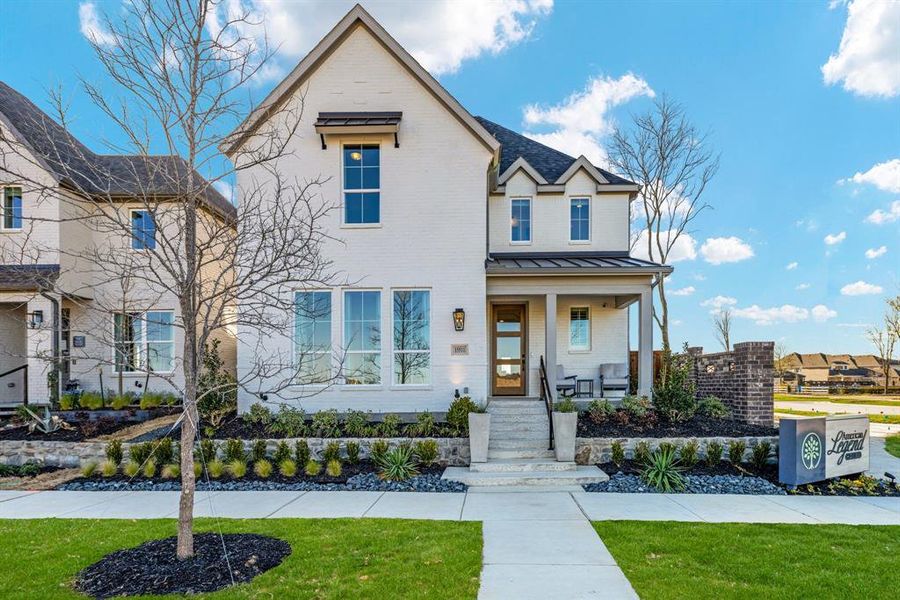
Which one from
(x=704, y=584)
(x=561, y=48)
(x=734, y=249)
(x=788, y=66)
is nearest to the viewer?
(x=704, y=584)

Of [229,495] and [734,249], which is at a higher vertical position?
[734,249]

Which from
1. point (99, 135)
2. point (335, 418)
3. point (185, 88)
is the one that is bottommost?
point (335, 418)

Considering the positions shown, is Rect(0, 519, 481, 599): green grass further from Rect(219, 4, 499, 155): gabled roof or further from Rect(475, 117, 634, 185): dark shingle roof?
Rect(475, 117, 634, 185): dark shingle roof

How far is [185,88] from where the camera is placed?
5.09m

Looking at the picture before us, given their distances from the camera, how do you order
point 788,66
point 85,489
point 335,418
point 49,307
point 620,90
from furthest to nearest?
point 620,90 < point 788,66 < point 49,307 < point 335,418 < point 85,489

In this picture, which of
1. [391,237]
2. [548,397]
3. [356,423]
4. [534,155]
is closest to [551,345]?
[548,397]

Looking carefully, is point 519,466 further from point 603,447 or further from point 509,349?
point 509,349

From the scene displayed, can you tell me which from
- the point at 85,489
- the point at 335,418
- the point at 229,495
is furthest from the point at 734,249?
the point at 85,489

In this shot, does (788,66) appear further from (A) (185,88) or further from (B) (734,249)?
(A) (185,88)

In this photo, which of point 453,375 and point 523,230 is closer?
point 453,375

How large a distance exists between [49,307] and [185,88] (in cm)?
1096

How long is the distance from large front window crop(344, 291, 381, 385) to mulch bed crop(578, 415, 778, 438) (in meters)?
4.70

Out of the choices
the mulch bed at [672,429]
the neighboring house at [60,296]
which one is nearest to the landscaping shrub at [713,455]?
the mulch bed at [672,429]

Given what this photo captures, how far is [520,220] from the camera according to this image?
45.8 ft
